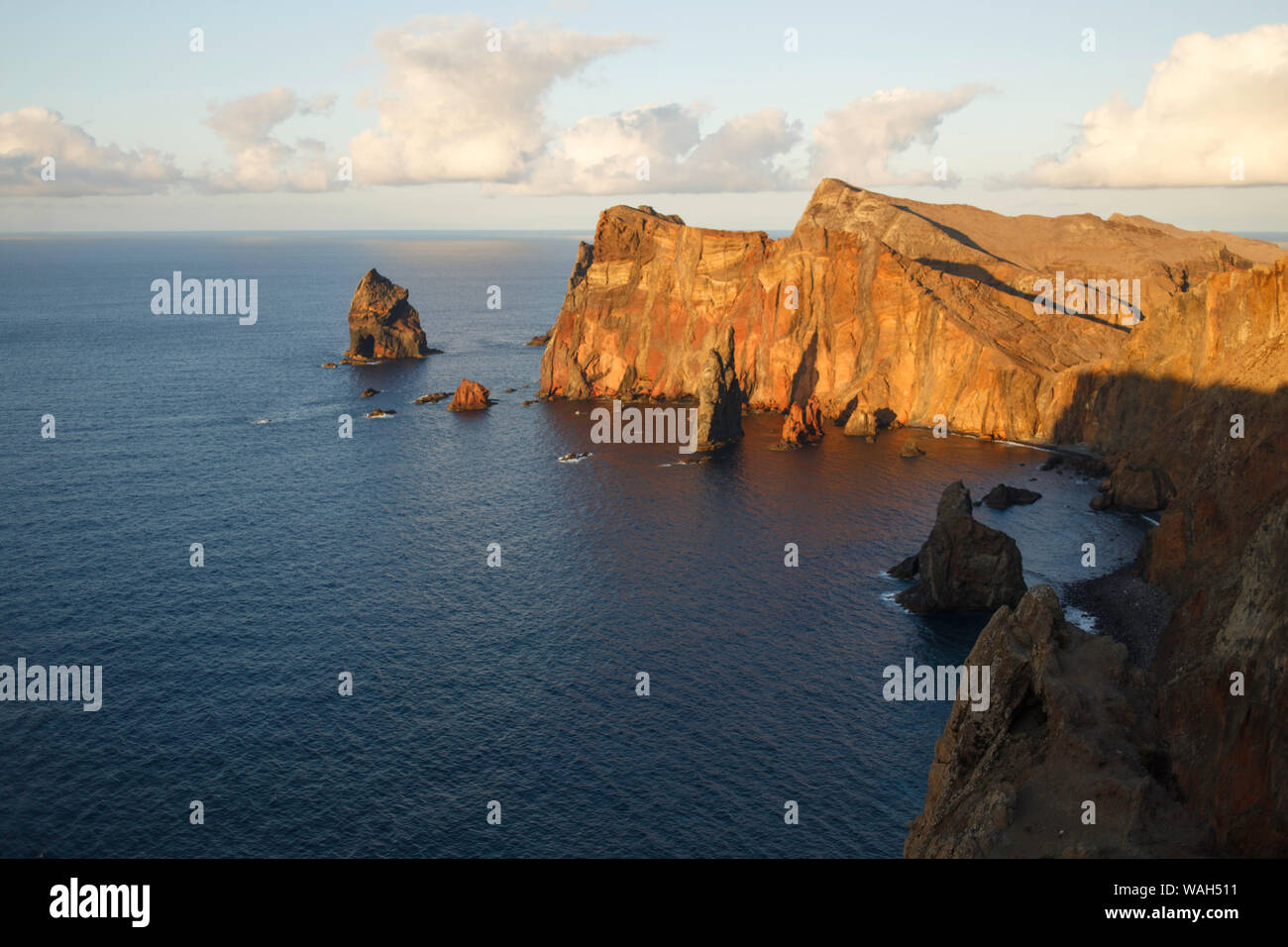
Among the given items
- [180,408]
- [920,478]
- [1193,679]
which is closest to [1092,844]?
[1193,679]

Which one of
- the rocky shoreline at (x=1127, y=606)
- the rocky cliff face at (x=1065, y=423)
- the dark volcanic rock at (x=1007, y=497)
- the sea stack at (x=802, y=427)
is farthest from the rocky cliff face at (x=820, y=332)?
the rocky shoreline at (x=1127, y=606)

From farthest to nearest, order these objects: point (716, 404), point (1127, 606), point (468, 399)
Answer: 1. point (468, 399)
2. point (716, 404)
3. point (1127, 606)

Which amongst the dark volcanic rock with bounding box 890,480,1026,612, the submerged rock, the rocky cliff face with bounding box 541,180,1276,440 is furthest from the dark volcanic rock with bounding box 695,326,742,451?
the dark volcanic rock with bounding box 890,480,1026,612

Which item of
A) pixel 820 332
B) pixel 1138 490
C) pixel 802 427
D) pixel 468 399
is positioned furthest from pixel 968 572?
pixel 468 399

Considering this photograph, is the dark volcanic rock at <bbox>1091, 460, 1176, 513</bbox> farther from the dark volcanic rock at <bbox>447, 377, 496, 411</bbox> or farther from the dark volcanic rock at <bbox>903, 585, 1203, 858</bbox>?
the dark volcanic rock at <bbox>447, 377, 496, 411</bbox>

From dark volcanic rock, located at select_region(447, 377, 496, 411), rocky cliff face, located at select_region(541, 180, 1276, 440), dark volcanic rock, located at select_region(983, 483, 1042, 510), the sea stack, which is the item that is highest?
rocky cliff face, located at select_region(541, 180, 1276, 440)

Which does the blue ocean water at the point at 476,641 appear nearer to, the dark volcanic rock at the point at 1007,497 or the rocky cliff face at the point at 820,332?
the dark volcanic rock at the point at 1007,497

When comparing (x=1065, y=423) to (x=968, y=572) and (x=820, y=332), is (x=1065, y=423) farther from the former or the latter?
(x=968, y=572)
